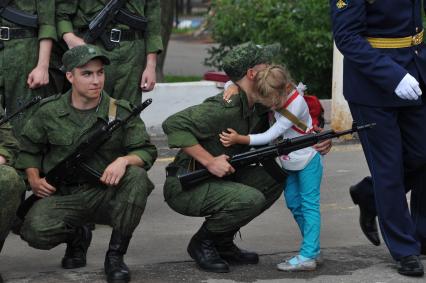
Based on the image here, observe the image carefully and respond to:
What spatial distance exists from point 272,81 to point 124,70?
1239mm

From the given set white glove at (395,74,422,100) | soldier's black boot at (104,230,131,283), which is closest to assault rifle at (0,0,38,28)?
soldier's black boot at (104,230,131,283)

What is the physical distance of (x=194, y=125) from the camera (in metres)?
5.71

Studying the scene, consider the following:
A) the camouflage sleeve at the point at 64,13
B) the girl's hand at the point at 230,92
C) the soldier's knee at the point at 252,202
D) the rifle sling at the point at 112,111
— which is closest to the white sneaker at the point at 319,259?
the soldier's knee at the point at 252,202

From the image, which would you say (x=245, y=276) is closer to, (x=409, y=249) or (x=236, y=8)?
(x=409, y=249)

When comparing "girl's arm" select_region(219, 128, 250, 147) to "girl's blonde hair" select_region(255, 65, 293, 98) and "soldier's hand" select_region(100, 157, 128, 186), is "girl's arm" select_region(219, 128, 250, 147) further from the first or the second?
"soldier's hand" select_region(100, 157, 128, 186)

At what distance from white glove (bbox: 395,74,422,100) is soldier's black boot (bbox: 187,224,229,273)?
114cm

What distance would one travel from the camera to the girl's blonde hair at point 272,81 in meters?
5.63

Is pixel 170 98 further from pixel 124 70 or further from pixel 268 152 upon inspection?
pixel 268 152

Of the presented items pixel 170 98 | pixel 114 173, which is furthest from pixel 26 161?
pixel 170 98

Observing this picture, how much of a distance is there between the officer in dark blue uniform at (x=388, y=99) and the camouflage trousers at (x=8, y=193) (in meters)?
1.67

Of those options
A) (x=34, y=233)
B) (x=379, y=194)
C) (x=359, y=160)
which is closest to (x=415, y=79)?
(x=379, y=194)

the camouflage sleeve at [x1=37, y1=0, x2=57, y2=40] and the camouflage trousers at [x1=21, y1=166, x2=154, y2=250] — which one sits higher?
the camouflage sleeve at [x1=37, y1=0, x2=57, y2=40]

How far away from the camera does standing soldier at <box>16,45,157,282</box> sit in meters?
5.52

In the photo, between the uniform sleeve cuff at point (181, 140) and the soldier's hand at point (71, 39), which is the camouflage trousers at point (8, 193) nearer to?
the uniform sleeve cuff at point (181, 140)
